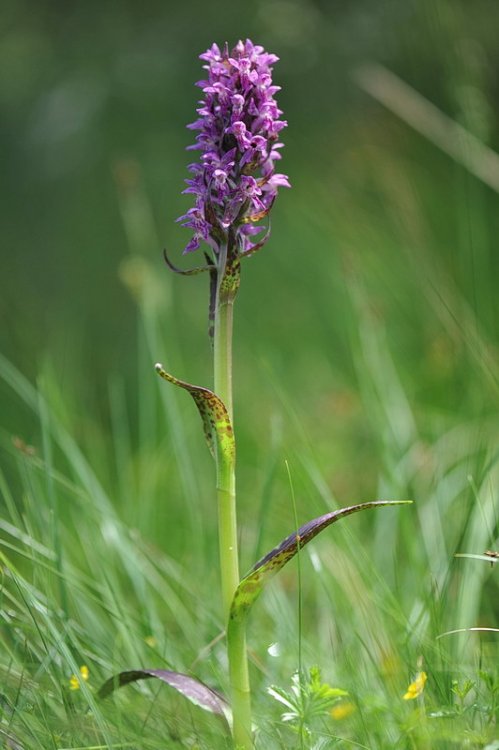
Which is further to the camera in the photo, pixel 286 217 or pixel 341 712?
pixel 286 217

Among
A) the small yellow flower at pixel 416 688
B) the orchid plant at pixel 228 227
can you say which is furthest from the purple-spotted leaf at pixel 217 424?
the small yellow flower at pixel 416 688

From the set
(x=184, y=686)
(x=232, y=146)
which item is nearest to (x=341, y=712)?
(x=184, y=686)

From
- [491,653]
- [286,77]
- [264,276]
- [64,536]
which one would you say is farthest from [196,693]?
[286,77]

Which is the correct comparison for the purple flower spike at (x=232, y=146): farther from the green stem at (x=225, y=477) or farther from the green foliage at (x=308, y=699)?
the green foliage at (x=308, y=699)

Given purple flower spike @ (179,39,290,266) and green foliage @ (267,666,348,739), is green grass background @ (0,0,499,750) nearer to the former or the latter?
green foliage @ (267,666,348,739)

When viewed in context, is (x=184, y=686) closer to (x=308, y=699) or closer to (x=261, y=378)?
(x=308, y=699)

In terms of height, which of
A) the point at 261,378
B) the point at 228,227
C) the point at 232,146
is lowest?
the point at 261,378

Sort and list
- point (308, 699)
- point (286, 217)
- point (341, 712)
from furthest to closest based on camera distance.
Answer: point (286, 217) < point (341, 712) < point (308, 699)
